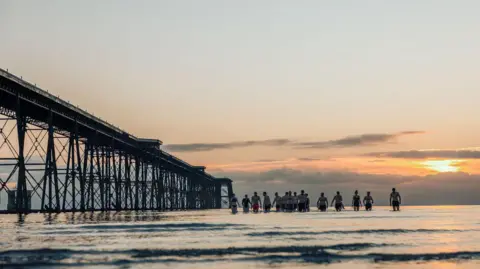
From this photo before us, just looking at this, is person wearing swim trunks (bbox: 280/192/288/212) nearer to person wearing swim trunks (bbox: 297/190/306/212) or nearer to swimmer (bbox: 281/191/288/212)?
swimmer (bbox: 281/191/288/212)

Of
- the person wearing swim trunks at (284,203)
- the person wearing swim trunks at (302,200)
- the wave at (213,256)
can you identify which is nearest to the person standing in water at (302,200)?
the person wearing swim trunks at (302,200)

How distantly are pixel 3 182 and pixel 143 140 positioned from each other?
188 feet

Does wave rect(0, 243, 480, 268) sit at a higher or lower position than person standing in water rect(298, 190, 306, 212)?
lower

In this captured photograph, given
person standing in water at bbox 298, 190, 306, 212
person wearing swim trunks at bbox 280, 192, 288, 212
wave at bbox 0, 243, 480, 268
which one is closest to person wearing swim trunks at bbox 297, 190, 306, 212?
person standing in water at bbox 298, 190, 306, 212

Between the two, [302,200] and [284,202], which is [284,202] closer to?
[284,202]

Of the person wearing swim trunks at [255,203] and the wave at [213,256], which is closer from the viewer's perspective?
the wave at [213,256]

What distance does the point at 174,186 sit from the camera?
172000 mm

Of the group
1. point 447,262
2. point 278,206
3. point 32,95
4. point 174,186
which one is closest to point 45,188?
point 32,95

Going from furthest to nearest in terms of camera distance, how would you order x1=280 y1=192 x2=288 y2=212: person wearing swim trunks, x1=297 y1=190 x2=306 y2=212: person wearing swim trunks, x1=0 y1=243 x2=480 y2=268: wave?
x1=280 y1=192 x2=288 y2=212: person wearing swim trunks → x1=297 y1=190 x2=306 y2=212: person wearing swim trunks → x1=0 y1=243 x2=480 y2=268: wave

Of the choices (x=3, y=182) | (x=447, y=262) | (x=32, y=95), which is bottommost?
(x=447, y=262)

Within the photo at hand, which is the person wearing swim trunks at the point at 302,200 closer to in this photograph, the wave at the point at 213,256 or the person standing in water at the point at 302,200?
the person standing in water at the point at 302,200

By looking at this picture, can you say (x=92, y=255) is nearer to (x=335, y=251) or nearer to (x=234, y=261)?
(x=234, y=261)

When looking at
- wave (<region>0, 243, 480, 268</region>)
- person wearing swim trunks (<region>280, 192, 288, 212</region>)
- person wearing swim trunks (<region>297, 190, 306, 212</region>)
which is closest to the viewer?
wave (<region>0, 243, 480, 268</region>)

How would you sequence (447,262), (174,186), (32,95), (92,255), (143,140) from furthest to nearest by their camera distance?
(174,186), (143,140), (32,95), (92,255), (447,262)
